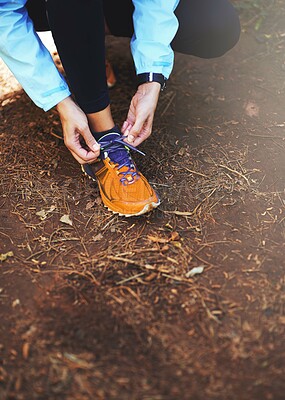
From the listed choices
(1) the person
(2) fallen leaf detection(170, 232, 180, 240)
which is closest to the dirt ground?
(2) fallen leaf detection(170, 232, 180, 240)

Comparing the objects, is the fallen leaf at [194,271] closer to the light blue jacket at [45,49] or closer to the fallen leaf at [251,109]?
the light blue jacket at [45,49]

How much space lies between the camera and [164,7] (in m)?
1.58

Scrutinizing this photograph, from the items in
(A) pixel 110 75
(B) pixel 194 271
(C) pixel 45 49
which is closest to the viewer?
(B) pixel 194 271

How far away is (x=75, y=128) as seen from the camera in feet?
5.01

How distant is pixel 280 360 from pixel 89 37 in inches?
40.7

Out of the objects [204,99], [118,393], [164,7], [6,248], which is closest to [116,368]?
[118,393]

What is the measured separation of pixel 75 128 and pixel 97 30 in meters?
0.30

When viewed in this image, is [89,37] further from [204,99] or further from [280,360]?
[280,360]

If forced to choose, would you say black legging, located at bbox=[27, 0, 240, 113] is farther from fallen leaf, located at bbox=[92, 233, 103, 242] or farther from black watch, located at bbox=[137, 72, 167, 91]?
fallen leaf, located at bbox=[92, 233, 103, 242]

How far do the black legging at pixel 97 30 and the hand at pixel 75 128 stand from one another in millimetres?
56

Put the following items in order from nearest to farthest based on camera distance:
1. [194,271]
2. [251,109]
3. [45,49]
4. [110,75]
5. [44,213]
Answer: [194,271]
[45,49]
[44,213]
[251,109]
[110,75]

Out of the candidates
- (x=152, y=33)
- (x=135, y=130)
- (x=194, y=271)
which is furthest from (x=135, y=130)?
(x=194, y=271)

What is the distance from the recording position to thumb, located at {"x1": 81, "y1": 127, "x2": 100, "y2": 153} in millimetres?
1531

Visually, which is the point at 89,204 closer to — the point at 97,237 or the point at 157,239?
the point at 97,237
